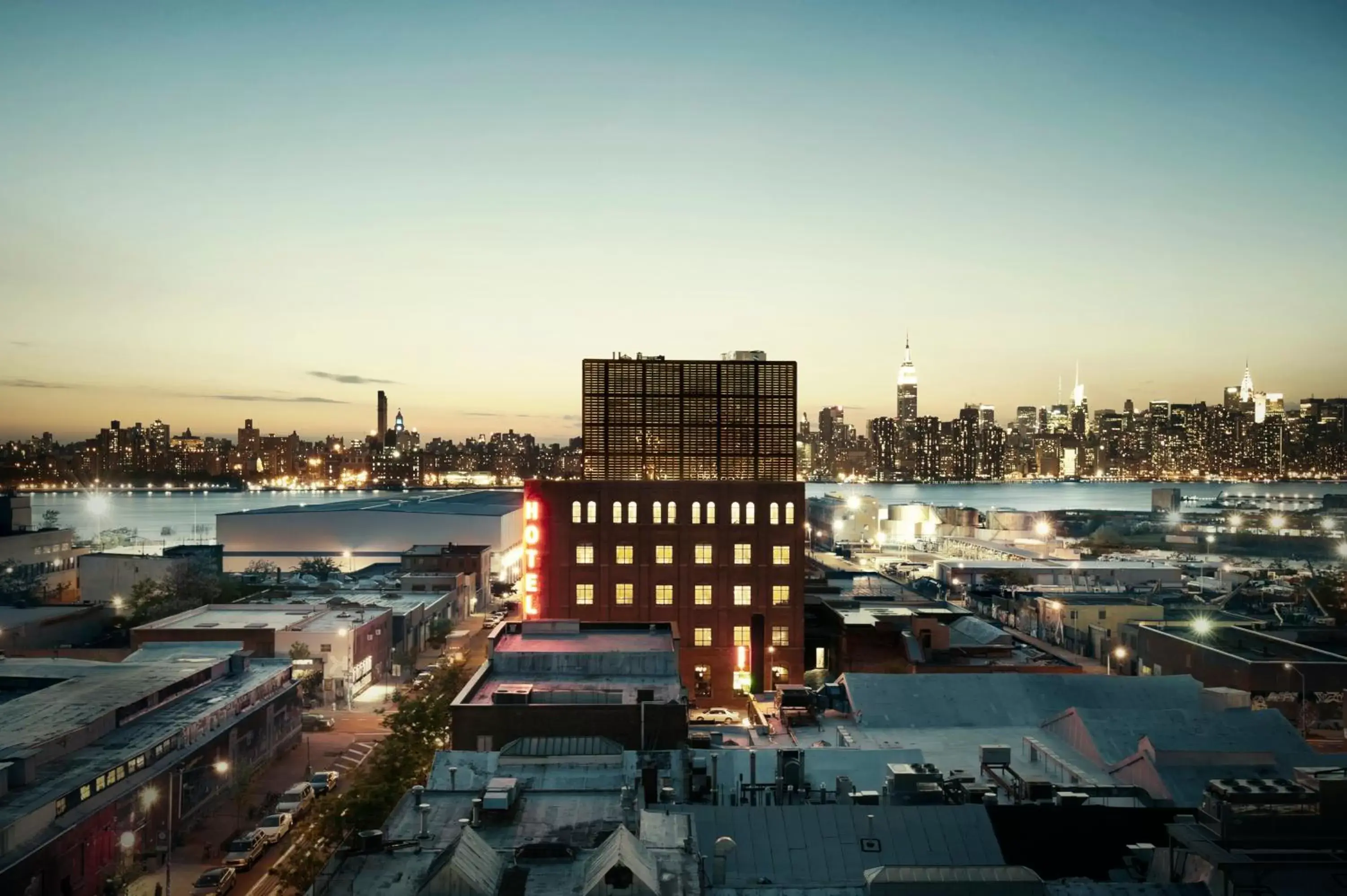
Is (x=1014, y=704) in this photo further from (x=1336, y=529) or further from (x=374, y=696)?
(x=1336, y=529)

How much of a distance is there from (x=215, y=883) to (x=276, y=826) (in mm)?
4673

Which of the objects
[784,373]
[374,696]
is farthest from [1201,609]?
[374,696]

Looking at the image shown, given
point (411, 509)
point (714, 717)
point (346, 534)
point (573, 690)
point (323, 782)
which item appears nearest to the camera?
point (573, 690)

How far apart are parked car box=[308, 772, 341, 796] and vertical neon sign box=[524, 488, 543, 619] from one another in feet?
52.1

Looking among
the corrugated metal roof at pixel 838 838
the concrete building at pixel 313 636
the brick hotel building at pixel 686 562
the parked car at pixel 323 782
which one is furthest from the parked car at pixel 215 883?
→ the concrete building at pixel 313 636

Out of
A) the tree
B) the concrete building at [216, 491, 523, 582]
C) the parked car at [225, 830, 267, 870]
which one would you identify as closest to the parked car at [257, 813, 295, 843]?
the parked car at [225, 830, 267, 870]

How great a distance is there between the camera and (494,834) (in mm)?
20891

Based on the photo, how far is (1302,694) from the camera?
49.8 m

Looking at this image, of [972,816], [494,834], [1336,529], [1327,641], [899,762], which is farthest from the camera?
[1336,529]

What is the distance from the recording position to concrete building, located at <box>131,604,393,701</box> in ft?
192

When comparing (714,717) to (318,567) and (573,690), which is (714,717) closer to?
(573,690)

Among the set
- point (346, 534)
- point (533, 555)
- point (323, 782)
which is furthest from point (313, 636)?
point (346, 534)

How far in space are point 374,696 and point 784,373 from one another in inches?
1275

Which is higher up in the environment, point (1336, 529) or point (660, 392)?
point (660, 392)
